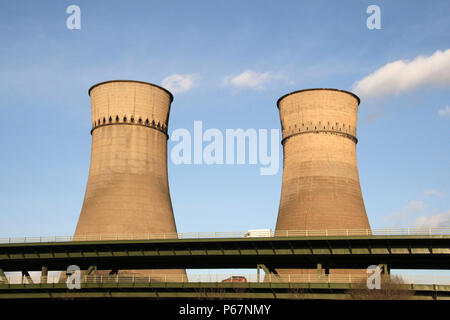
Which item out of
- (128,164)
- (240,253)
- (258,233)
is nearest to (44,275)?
(128,164)

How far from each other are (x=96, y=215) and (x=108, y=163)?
4.72 m

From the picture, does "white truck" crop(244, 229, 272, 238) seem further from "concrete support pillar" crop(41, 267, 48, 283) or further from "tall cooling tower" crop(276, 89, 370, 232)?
"concrete support pillar" crop(41, 267, 48, 283)

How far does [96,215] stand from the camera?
45.6m

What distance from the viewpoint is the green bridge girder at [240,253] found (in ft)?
121

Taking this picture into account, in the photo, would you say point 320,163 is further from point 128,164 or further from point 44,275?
point 44,275

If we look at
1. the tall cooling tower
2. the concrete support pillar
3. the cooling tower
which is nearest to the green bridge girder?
the concrete support pillar

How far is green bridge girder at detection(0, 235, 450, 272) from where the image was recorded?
1451 inches

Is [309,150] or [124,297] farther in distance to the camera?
[309,150]

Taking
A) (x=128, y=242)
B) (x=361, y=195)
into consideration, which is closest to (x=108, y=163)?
(x=128, y=242)

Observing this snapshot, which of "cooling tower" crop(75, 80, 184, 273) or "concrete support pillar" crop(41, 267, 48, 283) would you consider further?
"cooling tower" crop(75, 80, 184, 273)

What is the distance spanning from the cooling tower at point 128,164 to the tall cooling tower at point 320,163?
35.5 ft

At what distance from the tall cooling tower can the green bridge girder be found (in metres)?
4.48
